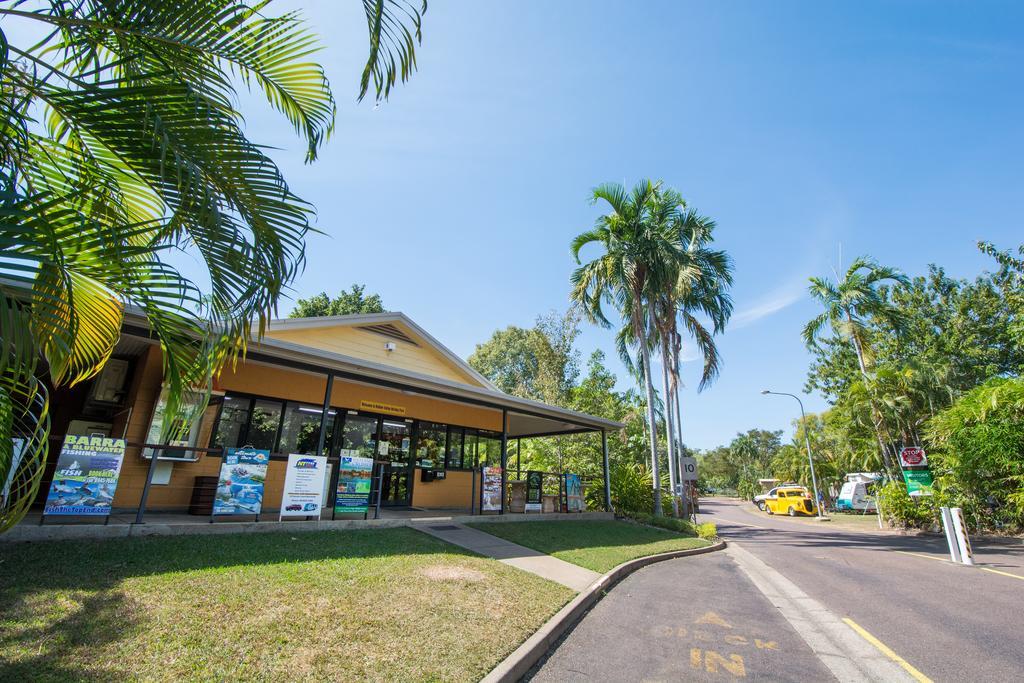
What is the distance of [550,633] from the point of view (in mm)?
4641

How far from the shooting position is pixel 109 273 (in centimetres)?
283

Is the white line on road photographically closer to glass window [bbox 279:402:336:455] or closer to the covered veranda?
the covered veranda

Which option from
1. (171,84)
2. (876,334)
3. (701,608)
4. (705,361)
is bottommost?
(701,608)

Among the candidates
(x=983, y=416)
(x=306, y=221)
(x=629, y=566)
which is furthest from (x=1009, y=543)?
(x=306, y=221)

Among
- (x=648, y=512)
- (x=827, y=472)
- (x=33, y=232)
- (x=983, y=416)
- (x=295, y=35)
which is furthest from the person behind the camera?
(x=827, y=472)

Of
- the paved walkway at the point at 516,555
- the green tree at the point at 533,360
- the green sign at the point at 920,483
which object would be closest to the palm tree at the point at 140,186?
the paved walkway at the point at 516,555

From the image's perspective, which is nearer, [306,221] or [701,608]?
[306,221]

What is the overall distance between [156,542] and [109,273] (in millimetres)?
4930

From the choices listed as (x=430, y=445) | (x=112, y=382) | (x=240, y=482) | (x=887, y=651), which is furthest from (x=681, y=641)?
(x=112, y=382)

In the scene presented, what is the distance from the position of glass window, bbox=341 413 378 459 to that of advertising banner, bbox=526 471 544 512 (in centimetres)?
442

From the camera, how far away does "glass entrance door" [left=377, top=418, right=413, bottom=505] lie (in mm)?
12836

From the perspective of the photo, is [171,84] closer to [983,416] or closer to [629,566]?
[629,566]

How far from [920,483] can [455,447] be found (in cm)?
1598

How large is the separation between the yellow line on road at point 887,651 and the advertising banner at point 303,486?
8.14 metres
